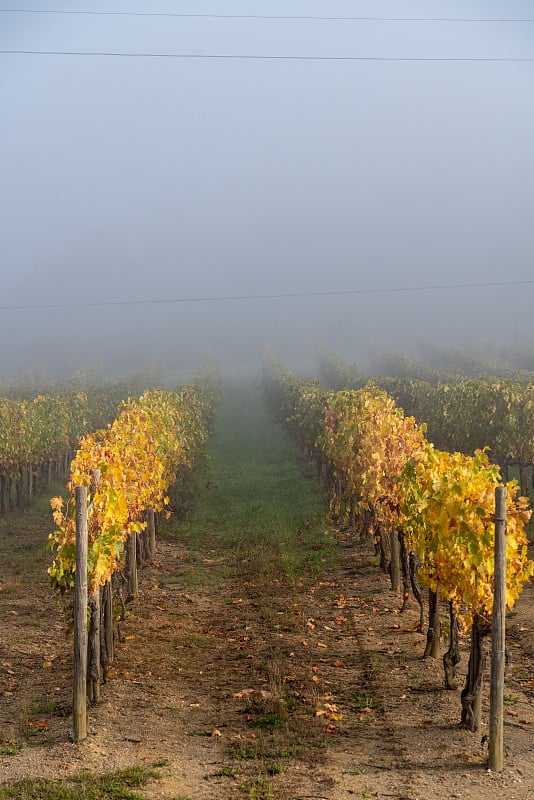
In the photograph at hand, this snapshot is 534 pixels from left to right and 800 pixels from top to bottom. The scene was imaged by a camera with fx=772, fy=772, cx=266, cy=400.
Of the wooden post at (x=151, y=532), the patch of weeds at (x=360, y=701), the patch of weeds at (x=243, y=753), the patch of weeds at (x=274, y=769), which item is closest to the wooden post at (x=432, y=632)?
the patch of weeds at (x=360, y=701)

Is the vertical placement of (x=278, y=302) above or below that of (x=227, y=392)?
above

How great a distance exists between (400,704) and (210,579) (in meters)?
7.27

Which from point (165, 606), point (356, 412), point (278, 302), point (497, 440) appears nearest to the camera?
point (165, 606)

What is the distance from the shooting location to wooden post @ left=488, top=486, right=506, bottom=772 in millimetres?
7098

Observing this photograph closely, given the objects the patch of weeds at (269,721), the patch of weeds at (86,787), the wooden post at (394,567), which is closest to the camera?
the patch of weeds at (86,787)

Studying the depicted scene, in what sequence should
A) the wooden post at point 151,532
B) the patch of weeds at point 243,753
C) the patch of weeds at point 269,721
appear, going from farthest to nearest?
the wooden post at point 151,532 < the patch of weeds at point 269,721 < the patch of weeds at point 243,753

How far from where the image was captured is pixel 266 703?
345 inches

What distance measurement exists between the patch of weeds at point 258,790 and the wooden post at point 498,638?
2082 mm

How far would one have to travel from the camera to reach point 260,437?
44969 millimetres

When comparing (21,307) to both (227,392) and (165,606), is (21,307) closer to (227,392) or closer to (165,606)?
(227,392)

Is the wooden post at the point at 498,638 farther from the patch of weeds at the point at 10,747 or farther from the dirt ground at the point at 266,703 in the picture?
the patch of weeds at the point at 10,747

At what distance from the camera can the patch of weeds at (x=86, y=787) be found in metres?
6.58

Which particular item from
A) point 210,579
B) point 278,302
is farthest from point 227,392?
point 278,302

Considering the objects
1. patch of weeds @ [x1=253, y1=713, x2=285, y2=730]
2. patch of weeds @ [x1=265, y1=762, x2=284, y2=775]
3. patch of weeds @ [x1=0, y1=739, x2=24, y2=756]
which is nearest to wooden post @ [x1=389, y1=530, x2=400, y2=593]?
patch of weeds @ [x1=253, y1=713, x2=285, y2=730]
